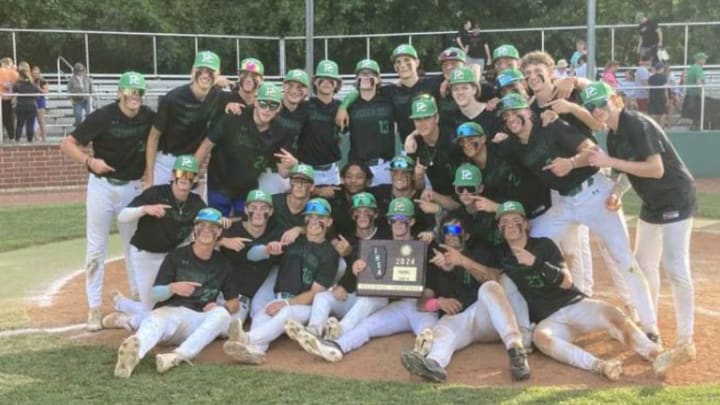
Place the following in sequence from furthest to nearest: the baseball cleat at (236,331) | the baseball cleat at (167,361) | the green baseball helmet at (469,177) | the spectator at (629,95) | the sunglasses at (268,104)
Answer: the spectator at (629,95), the sunglasses at (268,104), the green baseball helmet at (469,177), the baseball cleat at (236,331), the baseball cleat at (167,361)

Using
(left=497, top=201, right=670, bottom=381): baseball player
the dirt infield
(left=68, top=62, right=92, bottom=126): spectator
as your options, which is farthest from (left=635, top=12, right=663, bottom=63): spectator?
(left=497, top=201, right=670, bottom=381): baseball player

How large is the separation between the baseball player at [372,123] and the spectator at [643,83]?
40.6 feet

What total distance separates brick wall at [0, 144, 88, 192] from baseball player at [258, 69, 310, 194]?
12.7m

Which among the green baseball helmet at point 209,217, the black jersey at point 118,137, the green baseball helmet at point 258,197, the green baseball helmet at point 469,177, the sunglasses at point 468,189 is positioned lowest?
the green baseball helmet at point 209,217

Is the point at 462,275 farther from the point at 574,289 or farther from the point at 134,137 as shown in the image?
the point at 134,137

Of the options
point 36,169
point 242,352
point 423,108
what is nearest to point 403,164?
point 423,108

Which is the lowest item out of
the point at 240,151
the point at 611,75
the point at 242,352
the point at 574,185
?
the point at 242,352

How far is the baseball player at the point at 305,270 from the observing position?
6602 mm

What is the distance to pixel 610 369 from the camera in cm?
554

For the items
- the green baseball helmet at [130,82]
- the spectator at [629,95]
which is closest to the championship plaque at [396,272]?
the green baseball helmet at [130,82]

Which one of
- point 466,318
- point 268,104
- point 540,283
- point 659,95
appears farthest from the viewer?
point 659,95

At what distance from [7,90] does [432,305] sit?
15706 millimetres

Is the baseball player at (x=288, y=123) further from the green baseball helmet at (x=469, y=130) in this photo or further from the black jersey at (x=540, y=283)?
the black jersey at (x=540, y=283)

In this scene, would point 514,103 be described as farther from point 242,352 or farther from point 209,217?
point 242,352
